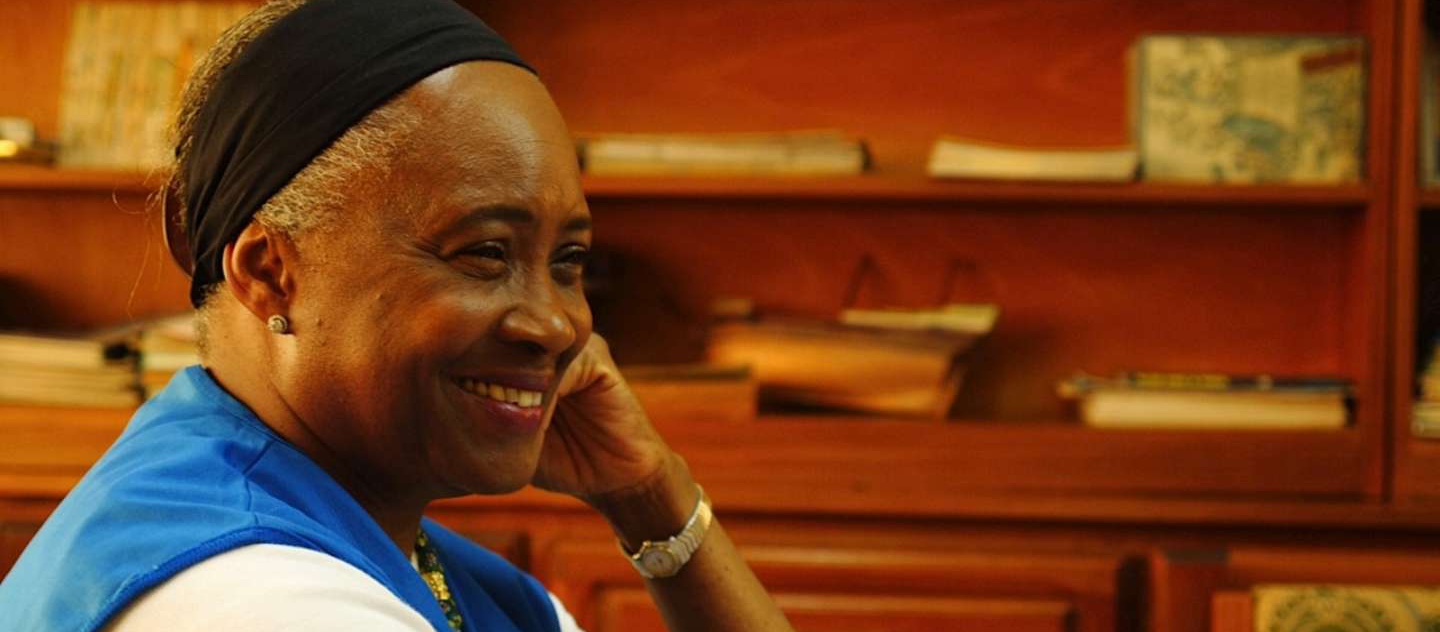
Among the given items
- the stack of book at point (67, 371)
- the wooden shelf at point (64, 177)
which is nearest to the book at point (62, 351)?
the stack of book at point (67, 371)

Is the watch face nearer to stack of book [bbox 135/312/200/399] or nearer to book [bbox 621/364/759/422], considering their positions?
book [bbox 621/364/759/422]

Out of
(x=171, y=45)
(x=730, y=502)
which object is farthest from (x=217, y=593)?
(x=171, y=45)

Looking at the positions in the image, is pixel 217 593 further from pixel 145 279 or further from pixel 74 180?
pixel 145 279

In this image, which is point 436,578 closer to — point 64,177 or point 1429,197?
point 64,177

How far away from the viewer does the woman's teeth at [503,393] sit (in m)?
0.97

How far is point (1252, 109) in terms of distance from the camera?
91.1 inches

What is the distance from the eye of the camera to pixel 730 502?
2.26 meters

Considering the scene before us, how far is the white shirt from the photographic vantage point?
71cm

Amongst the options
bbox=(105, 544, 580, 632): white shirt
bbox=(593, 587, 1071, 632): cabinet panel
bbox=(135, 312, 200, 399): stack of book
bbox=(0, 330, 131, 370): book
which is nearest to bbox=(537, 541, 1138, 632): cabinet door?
bbox=(593, 587, 1071, 632): cabinet panel

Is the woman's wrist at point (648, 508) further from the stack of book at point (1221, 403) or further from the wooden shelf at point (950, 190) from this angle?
the stack of book at point (1221, 403)

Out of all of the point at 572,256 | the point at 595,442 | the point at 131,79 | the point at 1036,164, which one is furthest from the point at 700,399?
the point at 572,256

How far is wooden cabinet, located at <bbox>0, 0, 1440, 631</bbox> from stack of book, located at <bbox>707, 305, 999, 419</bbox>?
75mm

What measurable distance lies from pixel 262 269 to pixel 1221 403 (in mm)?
1723

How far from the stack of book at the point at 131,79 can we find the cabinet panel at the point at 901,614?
3.61ft
